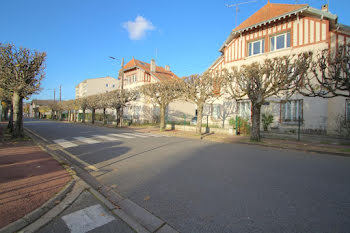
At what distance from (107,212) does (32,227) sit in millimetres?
1020

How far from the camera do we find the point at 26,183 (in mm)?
4012

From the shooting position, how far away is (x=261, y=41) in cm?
1661

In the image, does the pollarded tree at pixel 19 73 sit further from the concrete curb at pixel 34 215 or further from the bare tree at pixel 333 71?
the bare tree at pixel 333 71

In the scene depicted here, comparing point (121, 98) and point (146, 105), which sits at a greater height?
point (121, 98)

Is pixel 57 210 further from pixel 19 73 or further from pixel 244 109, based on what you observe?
pixel 244 109

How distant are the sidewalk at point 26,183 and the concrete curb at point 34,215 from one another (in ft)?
0.31

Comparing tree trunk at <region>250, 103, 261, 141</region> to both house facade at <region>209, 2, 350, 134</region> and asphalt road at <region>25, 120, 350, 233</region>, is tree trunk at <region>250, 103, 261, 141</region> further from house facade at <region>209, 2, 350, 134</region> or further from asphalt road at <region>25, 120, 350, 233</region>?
asphalt road at <region>25, 120, 350, 233</region>

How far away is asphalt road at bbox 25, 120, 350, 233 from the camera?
8.84 ft

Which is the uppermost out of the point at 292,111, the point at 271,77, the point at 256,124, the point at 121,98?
the point at 271,77

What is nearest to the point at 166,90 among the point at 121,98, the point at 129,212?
the point at 121,98

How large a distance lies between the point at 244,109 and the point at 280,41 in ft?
21.8

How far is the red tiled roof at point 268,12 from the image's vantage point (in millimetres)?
15062

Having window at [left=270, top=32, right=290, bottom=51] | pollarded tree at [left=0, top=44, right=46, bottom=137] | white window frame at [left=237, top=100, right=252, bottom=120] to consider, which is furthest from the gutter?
pollarded tree at [left=0, top=44, right=46, bottom=137]

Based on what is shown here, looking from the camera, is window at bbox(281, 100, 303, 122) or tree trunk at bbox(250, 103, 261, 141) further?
window at bbox(281, 100, 303, 122)
